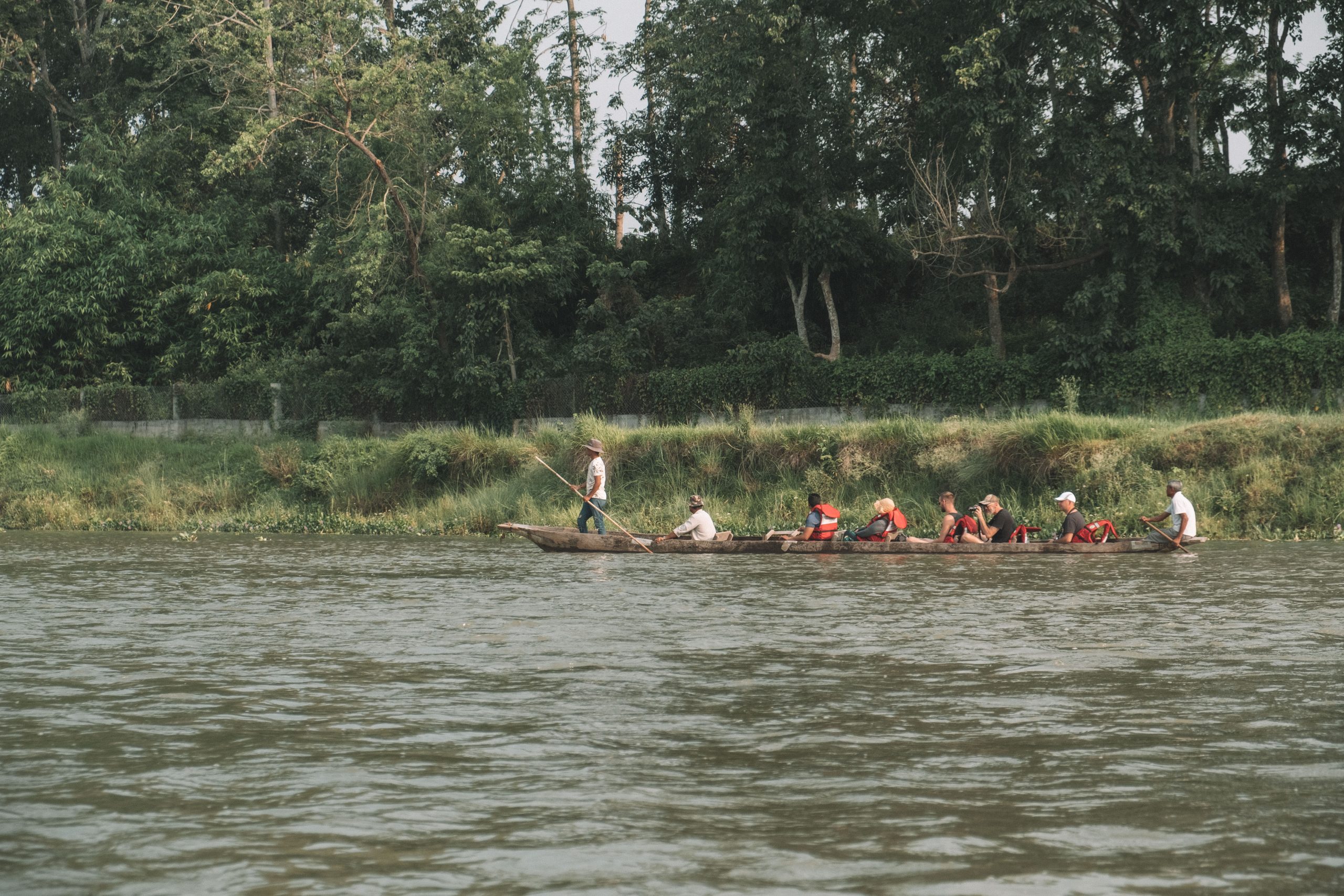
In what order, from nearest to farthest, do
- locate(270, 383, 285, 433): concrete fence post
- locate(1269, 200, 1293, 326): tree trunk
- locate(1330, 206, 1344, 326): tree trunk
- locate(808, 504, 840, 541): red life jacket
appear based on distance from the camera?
locate(808, 504, 840, 541): red life jacket, locate(1330, 206, 1344, 326): tree trunk, locate(1269, 200, 1293, 326): tree trunk, locate(270, 383, 285, 433): concrete fence post

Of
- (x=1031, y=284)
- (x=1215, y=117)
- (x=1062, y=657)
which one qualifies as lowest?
(x=1062, y=657)

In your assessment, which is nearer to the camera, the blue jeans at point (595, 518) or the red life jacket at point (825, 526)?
the red life jacket at point (825, 526)

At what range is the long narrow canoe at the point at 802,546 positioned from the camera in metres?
21.2

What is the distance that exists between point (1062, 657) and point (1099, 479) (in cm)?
1498

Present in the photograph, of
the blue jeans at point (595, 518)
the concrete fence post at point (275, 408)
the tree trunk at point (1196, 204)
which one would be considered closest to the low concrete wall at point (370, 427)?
the concrete fence post at point (275, 408)

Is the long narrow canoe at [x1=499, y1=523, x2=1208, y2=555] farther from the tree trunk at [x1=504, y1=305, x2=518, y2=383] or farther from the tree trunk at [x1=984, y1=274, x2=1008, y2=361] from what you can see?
the tree trunk at [x1=504, y1=305, x2=518, y2=383]

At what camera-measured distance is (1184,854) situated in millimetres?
6062

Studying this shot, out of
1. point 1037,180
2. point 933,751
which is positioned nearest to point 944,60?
point 1037,180

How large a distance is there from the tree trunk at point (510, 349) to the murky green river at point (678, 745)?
22.5 m

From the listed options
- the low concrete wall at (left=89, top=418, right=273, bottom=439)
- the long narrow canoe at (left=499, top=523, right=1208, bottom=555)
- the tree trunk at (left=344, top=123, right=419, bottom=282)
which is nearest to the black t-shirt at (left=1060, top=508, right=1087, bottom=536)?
the long narrow canoe at (left=499, top=523, right=1208, bottom=555)

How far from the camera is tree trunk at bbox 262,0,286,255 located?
38269 millimetres

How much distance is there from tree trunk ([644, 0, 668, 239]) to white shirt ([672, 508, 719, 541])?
2546 cm

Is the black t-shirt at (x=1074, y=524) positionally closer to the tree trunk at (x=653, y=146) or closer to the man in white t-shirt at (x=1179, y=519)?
the man in white t-shirt at (x=1179, y=519)

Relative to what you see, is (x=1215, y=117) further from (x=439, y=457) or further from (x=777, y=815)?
(x=777, y=815)
